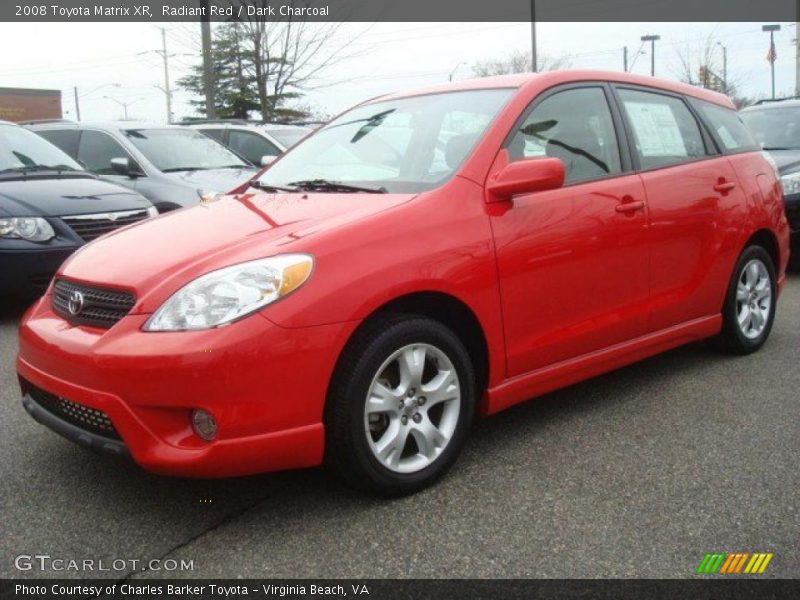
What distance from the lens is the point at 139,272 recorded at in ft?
9.48

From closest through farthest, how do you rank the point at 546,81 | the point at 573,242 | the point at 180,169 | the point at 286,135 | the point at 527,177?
the point at 527,177 → the point at 573,242 → the point at 546,81 → the point at 180,169 → the point at 286,135

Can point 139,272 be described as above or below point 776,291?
above

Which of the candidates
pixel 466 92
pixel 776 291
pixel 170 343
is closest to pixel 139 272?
pixel 170 343

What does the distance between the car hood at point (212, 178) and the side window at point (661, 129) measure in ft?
15.3

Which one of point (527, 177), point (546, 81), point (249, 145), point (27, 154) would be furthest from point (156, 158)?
point (527, 177)

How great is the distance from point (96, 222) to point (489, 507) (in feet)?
14.5

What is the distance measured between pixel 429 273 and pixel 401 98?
1.47m

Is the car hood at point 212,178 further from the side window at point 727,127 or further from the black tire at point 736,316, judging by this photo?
the black tire at point 736,316

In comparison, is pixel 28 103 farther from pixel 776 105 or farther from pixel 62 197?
pixel 776 105

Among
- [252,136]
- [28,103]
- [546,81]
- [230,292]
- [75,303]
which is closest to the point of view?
[230,292]

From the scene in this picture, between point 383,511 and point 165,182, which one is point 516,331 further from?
point 165,182

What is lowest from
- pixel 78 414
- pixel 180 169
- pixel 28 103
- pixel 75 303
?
pixel 78 414

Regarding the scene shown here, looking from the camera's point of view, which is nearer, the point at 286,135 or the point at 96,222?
the point at 96,222

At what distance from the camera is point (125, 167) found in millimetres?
7895
